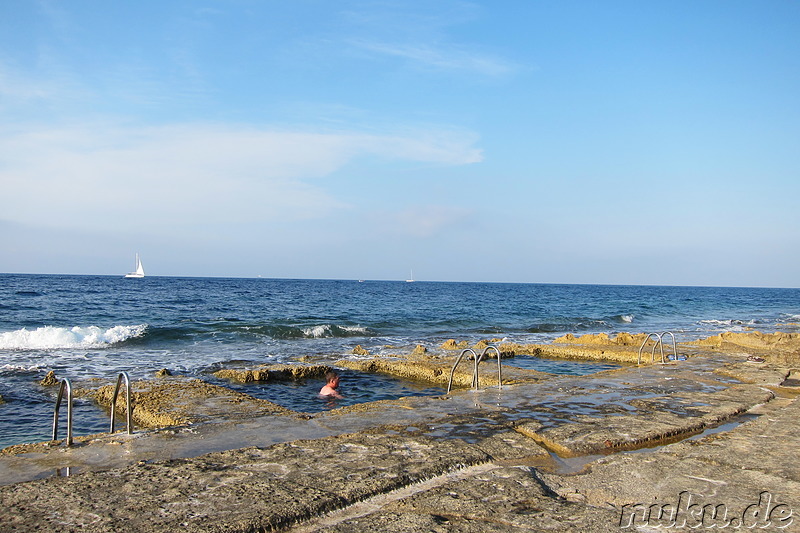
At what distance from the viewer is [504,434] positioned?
6938 mm

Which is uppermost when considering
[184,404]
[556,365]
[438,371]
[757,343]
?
[757,343]

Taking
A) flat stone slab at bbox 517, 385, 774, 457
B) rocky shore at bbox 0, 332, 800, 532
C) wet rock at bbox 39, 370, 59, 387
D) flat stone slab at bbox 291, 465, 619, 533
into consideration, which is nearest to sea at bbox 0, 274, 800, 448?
wet rock at bbox 39, 370, 59, 387

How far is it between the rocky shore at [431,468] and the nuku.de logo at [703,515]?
0.02 meters

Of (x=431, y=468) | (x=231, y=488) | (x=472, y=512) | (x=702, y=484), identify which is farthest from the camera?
(x=431, y=468)

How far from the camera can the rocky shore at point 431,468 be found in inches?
170

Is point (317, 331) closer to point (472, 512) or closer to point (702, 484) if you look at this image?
point (702, 484)

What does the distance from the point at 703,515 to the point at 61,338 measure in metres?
26.4

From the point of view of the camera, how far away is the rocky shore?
432 centimetres

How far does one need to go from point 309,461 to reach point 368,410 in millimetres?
2838

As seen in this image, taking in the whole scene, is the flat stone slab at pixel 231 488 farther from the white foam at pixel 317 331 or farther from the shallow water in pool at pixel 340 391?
the white foam at pixel 317 331

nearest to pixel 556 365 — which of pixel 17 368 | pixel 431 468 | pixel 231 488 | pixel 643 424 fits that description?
pixel 643 424

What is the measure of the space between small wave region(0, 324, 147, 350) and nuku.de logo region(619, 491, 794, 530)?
23400 millimetres

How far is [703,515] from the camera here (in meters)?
4.48

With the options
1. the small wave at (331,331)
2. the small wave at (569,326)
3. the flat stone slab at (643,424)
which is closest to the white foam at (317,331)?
the small wave at (331,331)
